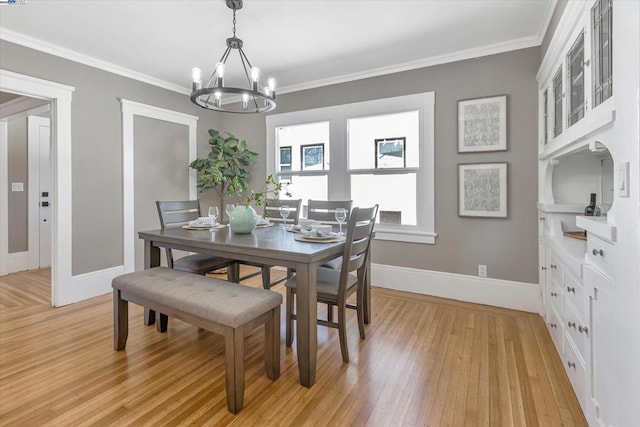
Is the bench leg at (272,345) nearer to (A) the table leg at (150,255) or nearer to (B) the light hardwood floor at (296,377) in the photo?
(B) the light hardwood floor at (296,377)

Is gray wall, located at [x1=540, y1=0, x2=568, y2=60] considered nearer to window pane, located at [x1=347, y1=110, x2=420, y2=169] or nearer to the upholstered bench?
window pane, located at [x1=347, y1=110, x2=420, y2=169]

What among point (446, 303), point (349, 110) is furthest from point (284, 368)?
point (349, 110)

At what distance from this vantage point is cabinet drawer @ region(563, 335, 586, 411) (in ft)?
5.29

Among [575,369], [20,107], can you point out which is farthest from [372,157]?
[20,107]

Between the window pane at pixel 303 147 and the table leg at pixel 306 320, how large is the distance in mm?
2605

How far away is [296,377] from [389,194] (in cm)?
247

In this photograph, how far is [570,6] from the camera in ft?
5.93

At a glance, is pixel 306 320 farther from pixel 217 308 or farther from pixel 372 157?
pixel 372 157

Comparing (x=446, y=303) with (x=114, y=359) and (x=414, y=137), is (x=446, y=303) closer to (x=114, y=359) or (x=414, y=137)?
(x=414, y=137)

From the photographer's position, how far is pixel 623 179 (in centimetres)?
117

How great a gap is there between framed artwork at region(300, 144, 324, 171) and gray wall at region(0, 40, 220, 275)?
5.83 feet

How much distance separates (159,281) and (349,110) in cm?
293

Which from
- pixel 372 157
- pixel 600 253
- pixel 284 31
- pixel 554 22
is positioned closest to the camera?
pixel 600 253

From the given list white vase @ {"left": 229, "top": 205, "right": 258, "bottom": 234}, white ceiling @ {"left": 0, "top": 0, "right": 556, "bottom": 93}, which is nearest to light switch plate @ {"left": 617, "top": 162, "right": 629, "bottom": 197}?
white ceiling @ {"left": 0, "top": 0, "right": 556, "bottom": 93}
